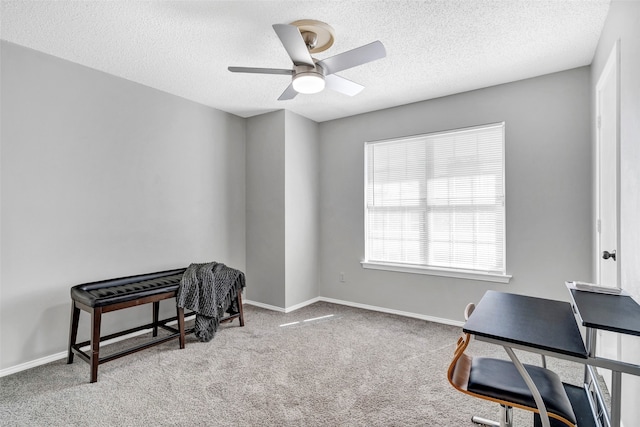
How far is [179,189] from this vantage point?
3709 mm

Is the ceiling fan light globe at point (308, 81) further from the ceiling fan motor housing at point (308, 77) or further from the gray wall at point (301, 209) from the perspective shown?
the gray wall at point (301, 209)

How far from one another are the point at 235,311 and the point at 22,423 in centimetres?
187

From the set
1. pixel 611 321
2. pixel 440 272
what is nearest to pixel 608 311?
pixel 611 321

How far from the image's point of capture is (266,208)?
14.0 feet

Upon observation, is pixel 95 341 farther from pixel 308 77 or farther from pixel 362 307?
pixel 362 307

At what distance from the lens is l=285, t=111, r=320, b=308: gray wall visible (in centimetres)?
418

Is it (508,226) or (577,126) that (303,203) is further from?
(577,126)

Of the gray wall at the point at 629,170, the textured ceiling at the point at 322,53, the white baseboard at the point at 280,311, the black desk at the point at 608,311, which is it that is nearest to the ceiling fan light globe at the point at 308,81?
the textured ceiling at the point at 322,53

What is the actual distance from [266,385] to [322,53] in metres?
2.61

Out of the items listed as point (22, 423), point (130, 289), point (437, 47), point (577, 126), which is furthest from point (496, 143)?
point (22, 423)

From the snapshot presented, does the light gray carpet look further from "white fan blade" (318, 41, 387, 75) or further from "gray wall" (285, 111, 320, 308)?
"white fan blade" (318, 41, 387, 75)

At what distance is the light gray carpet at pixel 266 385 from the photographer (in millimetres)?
2002

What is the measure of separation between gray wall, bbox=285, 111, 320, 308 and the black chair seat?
282cm

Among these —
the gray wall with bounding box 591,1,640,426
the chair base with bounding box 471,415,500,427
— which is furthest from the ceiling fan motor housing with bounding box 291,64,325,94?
the chair base with bounding box 471,415,500,427
